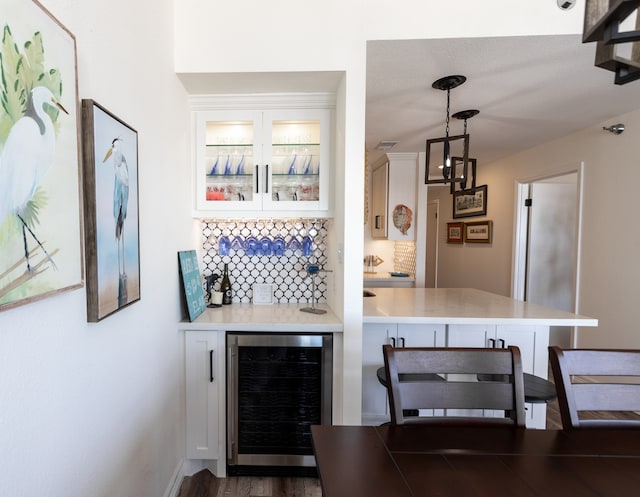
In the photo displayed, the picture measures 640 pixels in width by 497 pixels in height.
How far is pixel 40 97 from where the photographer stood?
74cm

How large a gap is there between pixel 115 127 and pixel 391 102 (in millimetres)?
2058

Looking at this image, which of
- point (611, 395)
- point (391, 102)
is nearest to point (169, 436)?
point (611, 395)

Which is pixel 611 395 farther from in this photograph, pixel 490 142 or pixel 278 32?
pixel 490 142

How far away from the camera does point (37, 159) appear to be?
729 millimetres

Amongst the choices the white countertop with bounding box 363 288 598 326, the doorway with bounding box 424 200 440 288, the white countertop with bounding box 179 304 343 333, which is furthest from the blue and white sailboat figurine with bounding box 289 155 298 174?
the doorway with bounding box 424 200 440 288

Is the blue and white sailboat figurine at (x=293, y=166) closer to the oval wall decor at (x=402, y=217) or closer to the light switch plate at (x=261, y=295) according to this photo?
the light switch plate at (x=261, y=295)

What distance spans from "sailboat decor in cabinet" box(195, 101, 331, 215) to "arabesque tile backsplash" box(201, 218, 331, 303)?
0.26 meters

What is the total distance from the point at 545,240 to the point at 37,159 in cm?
477

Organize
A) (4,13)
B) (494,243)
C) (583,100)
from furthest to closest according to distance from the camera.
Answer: (494,243) → (583,100) → (4,13)

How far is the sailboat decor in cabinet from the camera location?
2020 mm

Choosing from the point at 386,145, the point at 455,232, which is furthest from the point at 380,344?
the point at 455,232

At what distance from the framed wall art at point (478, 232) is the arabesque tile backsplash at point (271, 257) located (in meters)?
3.31

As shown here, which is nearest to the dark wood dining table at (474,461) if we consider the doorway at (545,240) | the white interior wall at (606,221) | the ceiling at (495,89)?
the ceiling at (495,89)

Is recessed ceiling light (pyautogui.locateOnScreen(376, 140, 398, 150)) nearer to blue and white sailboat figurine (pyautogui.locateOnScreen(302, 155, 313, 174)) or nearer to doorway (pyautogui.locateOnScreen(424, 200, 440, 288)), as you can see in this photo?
blue and white sailboat figurine (pyautogui.locateOnScreen(302, 155, 313, 174))
